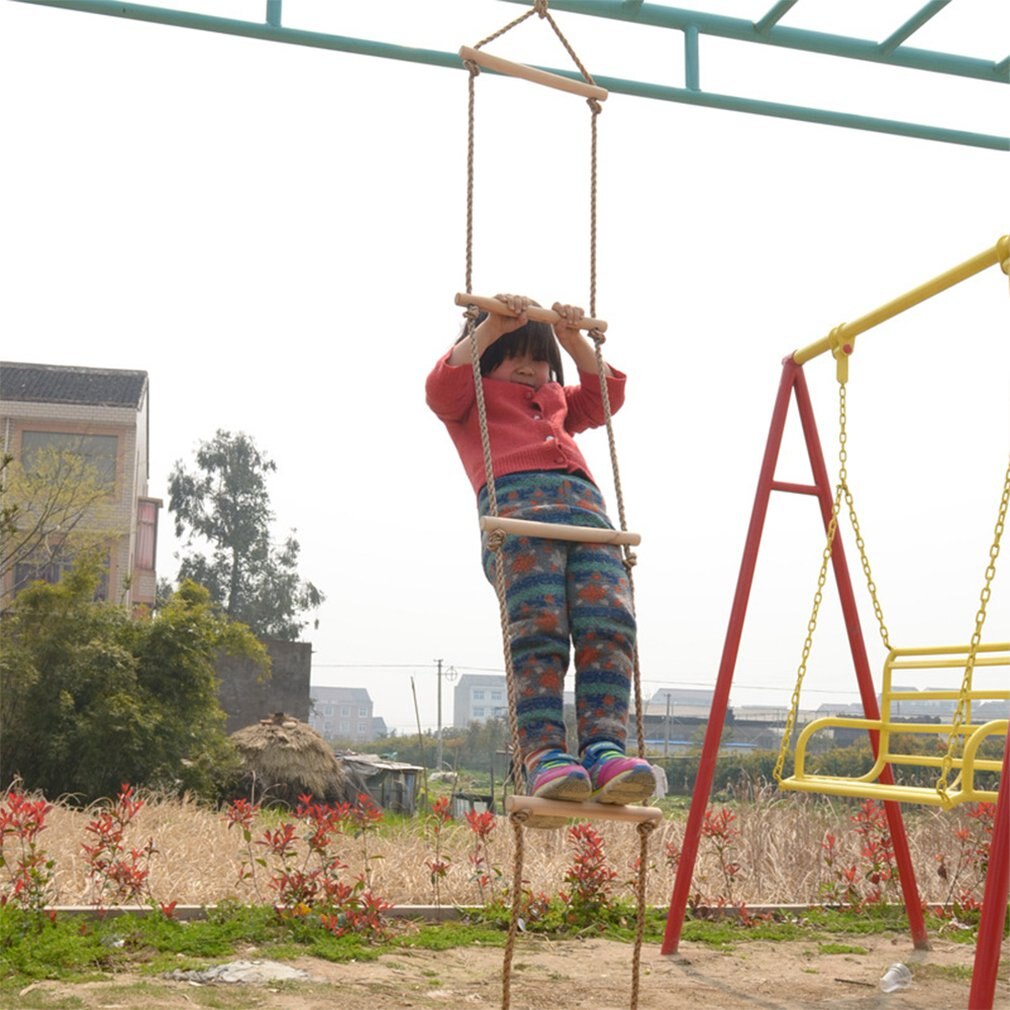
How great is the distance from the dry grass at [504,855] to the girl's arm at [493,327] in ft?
8.12

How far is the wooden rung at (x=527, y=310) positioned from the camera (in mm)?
3203

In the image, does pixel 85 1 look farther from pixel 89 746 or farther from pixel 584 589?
pixel 89 746

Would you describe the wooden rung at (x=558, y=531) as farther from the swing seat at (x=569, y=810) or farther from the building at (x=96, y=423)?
the building at (x=96, y=423)

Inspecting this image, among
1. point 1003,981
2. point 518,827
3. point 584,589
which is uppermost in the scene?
point 584,589

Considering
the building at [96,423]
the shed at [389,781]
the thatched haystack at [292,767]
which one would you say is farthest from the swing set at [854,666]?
the building at [96,423]

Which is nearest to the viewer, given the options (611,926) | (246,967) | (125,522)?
(246,967)

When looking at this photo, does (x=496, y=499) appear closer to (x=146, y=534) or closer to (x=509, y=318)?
(x=509, y=318)

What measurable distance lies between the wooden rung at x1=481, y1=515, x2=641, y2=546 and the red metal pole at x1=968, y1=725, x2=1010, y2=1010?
3.59ft

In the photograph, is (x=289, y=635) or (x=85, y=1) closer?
(x=85, y=1)

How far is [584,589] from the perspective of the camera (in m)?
3.25

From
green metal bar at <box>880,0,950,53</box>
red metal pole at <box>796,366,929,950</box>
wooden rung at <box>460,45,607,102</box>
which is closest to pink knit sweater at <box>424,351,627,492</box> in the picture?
wooden rung at <box>460,45,607,102</box>

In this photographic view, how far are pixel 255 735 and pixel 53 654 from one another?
6.75ft

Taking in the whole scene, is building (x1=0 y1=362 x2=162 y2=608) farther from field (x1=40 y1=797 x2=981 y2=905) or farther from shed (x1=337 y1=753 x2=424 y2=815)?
field (x1=40 y1=797 x2=981 y2=905)

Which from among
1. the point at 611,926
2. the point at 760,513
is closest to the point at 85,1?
the point at 760,513
